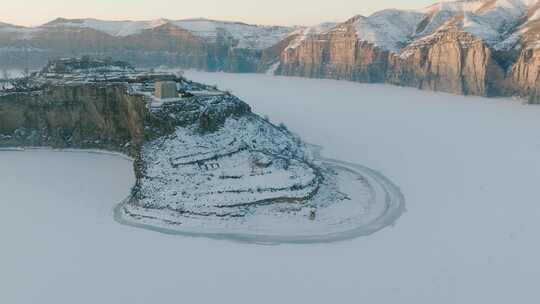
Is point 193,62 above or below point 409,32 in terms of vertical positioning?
below

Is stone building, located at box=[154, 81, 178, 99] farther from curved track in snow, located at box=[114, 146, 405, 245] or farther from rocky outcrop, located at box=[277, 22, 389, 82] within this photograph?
rocky outcrop, located at box=[277, 22, 389, 82]

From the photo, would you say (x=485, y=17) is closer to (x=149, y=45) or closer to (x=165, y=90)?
(x=165, y=90)

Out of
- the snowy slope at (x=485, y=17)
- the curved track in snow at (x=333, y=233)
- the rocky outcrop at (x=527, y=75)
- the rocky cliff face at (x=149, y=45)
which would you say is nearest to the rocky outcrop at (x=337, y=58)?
the snowy slope at (x=485, y=17)

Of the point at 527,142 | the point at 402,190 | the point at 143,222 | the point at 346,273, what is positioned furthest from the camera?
the point at 527,142

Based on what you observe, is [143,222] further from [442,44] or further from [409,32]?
[409,32]

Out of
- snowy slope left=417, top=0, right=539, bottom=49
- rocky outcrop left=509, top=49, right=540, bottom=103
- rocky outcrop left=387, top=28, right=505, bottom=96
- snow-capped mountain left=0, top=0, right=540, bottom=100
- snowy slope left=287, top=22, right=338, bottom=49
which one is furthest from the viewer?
snowy slope left=287, top=22, right=338, bottom=49

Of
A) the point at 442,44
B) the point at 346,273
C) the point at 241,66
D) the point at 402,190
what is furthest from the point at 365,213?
the point at 241,66

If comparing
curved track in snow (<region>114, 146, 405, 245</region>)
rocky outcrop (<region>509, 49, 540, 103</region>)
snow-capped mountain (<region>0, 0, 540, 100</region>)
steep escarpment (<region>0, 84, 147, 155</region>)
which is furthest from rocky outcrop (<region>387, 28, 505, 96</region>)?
steep escarpment (<region>0, 84, 147, 155</region>)
